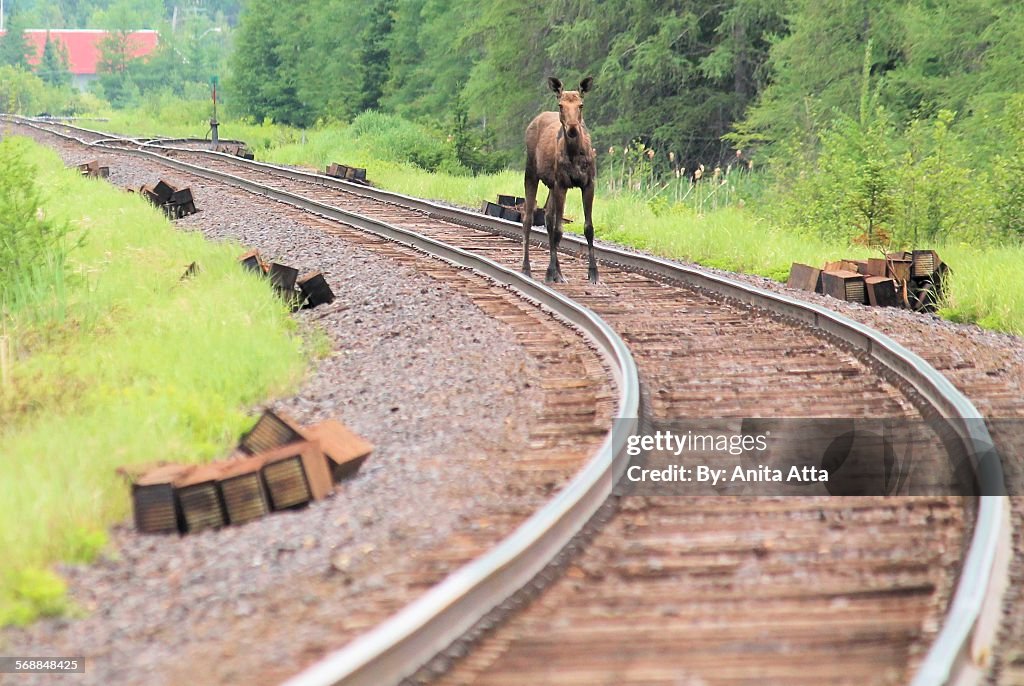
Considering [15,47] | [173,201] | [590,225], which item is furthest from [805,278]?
[15,47]

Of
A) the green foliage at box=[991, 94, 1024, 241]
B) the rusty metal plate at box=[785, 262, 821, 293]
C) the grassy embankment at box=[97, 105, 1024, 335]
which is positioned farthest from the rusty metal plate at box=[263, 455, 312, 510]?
the green foliage at box=[991, 94, 1024, 241]

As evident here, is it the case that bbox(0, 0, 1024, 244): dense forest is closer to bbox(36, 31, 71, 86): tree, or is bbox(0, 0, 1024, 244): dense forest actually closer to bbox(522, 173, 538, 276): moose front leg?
bbox(522, 173, 538, 276): moose front leg

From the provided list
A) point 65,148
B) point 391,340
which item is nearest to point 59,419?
point 391,340

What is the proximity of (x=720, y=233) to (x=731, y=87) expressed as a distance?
18.8 metres

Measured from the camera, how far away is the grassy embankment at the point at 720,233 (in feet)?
39.9

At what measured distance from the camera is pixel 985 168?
20.2 m

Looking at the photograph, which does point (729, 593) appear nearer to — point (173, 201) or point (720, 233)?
point (720, 233)

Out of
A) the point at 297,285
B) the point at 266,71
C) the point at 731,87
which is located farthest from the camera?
the point at 266,71

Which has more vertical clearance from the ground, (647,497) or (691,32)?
(691,32)

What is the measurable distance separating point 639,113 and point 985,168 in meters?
15.1

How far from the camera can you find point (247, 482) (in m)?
6.23

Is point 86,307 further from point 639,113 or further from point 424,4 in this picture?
point 424,4

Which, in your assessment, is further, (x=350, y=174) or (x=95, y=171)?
(x=350, y=174)

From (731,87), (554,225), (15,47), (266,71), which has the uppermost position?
(15,47)
